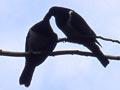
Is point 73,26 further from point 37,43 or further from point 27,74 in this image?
point 27,74

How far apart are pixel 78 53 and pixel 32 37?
2430 mm

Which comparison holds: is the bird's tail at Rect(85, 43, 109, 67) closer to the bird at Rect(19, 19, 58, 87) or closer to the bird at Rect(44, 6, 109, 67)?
the bird at Rect(44, 6, 109, 67)

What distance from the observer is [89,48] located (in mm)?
5461

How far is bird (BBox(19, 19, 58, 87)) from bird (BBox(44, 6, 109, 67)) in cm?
25

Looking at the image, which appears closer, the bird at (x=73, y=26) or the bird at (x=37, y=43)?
the bird at (x=73, y=26)

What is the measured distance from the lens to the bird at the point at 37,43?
5.85m

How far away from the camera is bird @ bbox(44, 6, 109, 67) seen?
5.24 metres

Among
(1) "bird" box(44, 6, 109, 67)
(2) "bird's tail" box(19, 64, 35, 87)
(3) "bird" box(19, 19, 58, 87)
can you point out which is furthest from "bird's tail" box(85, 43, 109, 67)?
(2) "bird's tail" box(19, 64, 35, 87)

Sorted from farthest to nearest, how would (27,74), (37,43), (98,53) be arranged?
(37,43) < (27,74) < (98,53)

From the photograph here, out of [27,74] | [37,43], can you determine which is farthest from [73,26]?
[27,74]

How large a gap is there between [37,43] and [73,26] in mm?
659

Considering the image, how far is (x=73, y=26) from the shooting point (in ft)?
Result: 20.2

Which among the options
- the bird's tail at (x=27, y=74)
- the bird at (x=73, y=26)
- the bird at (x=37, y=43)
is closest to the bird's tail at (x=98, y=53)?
the bird at (x=73, y=26)

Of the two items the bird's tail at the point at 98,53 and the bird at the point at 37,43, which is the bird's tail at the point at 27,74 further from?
the bird's tail at the point at 98,53
